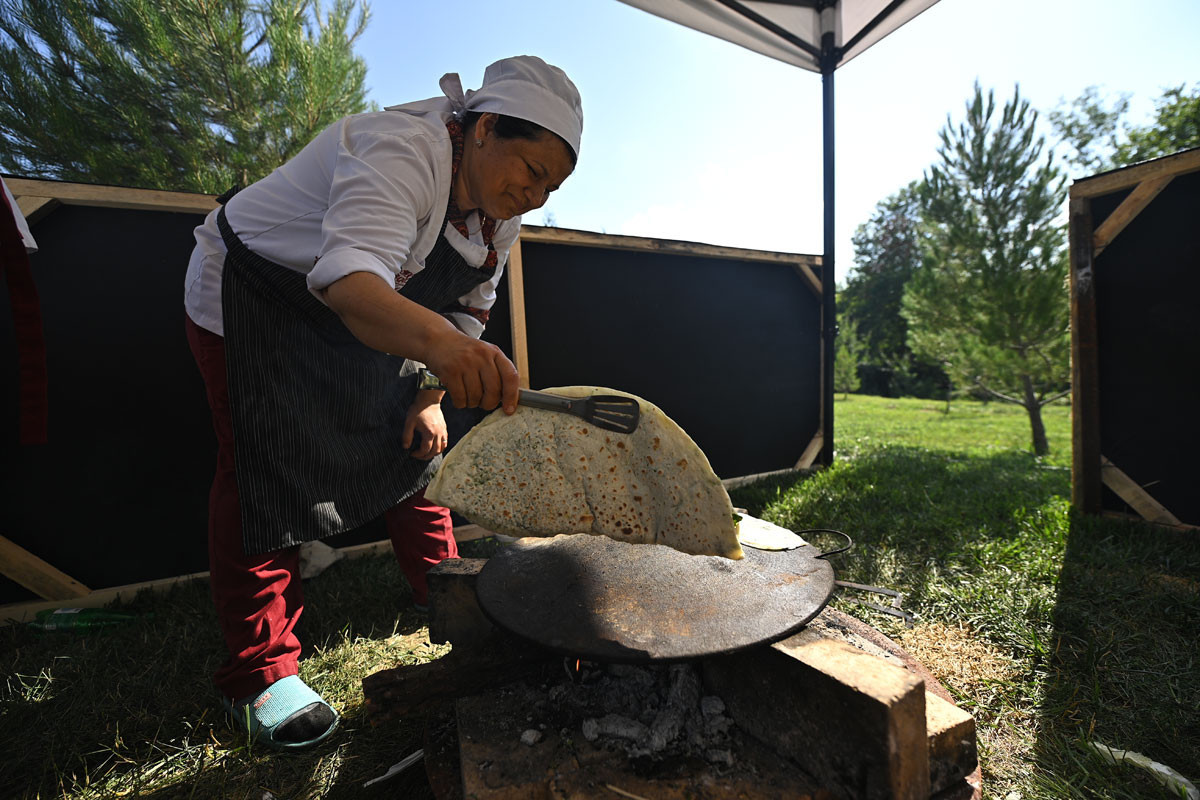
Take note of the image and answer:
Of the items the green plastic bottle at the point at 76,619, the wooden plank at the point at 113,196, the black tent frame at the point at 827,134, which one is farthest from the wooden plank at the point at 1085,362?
the green plastic bottle at the point at 76,619

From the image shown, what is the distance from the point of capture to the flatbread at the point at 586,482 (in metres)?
1.31

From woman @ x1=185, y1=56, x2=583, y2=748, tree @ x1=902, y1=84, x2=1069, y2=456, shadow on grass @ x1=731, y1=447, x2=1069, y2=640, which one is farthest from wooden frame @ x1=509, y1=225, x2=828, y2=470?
tree @ x1=902, y1=84, x2=1069, y2=456

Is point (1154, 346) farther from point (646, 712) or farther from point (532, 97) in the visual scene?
point (532, 97)

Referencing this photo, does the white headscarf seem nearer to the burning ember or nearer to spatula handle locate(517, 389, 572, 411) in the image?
spatula handle locate(517, 389, 572, 411)

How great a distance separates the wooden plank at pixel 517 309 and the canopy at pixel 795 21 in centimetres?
194

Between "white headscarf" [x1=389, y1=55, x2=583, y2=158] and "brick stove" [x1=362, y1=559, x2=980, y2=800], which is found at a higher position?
"white headscarf" [x1=389, y1=55, x2=583, y2=158]

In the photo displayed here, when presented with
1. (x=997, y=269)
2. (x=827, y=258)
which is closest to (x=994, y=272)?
Answer: (x=997, y=269)

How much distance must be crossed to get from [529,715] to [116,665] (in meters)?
1.83

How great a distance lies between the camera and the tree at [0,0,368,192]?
5.73 meters

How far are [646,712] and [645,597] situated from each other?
0.96 ft

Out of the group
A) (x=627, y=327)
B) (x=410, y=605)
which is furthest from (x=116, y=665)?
(x=627, y=327)

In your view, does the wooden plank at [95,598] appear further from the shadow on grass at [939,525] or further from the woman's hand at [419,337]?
the shadow on grass at [939,525]

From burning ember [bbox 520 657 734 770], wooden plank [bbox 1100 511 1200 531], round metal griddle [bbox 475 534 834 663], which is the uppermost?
round metal griddle [bbox 475 534 834 663]

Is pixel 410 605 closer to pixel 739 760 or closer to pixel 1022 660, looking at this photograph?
pixel 739 760
